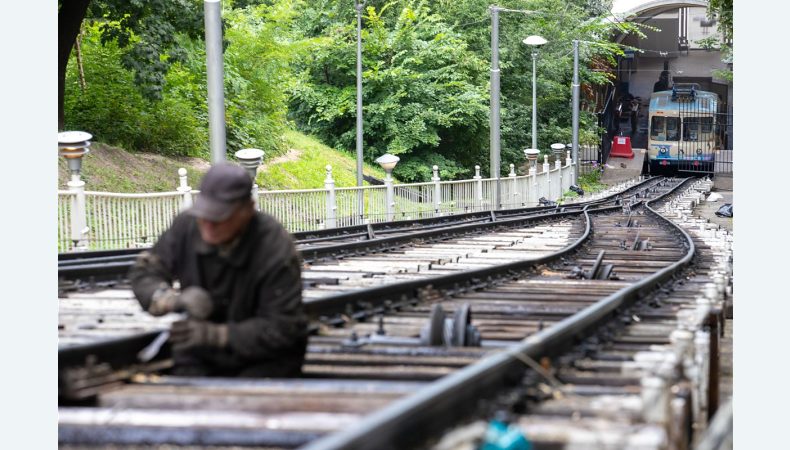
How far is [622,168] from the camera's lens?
68562 millimetres

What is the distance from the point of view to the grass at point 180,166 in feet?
90.6

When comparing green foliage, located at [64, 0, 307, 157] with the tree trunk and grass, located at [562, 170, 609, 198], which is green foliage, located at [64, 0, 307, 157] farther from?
grass, located at [562, 170, 609, 198]

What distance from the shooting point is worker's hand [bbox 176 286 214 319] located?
18.5 feet

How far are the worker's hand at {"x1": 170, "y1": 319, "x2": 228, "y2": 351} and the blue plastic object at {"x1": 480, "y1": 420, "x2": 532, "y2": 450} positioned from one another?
5.57ft

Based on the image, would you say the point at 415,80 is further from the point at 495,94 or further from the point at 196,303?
the point at 196,303

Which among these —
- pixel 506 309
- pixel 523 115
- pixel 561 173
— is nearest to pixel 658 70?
pixel 523 115

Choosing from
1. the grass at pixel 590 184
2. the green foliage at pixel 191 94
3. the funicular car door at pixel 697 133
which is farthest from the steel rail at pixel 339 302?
the funicular car door at pixel 697 133

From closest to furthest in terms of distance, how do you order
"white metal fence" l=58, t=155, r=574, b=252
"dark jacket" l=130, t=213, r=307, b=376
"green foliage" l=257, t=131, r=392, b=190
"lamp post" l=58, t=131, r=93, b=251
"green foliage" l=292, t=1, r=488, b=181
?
"dark jacket" l=130, t=213, r=307, b=376 → "lamp post" l=58, t=131, r=93, b=251 → "white metal fence" l=58, t=155, r=574, b=252 → "green foliage" l=257, t=131, r=392, b=190 → "green foliage" l=292, t=1, r=488, b=181

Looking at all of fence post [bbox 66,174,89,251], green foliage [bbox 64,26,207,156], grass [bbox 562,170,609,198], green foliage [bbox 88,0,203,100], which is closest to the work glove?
fence post [bbox 66,174,89,251]

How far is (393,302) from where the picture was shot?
31.5 feet

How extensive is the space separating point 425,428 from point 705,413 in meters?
3.59

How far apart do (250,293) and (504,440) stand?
6.70 ft

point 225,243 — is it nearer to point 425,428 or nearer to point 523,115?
point 425,428

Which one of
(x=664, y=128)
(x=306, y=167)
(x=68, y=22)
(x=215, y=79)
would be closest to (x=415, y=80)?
(x=306, y=167)
